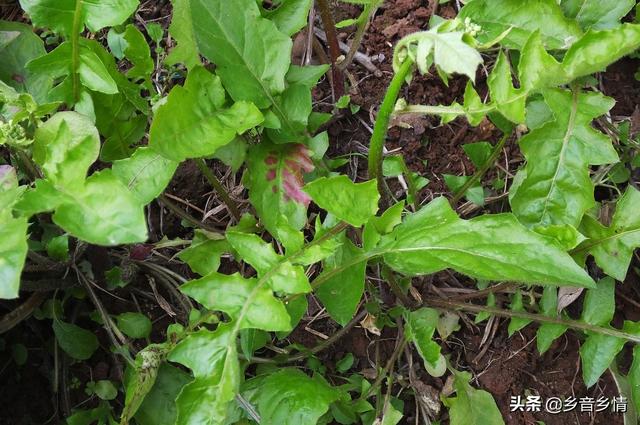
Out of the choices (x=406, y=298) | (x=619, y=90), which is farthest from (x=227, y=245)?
(x=619, y=90)

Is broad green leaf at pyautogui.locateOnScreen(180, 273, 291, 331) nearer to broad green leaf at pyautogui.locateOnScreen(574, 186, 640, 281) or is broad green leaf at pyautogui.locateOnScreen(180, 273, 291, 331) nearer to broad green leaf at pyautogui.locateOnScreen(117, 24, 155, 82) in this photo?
broad green leaf at pyautogui.locateOnScreen(117, 24, 155, 82)

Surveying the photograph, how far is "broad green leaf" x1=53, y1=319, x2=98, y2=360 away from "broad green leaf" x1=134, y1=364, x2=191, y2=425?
0.68ft

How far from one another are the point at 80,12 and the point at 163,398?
850 mm

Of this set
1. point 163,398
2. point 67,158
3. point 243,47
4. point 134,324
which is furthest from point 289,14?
point 163,398

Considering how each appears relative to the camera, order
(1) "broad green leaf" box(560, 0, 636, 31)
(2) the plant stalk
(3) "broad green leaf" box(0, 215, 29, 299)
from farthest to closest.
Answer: (2) the plant stalk
(1) "broad green leaf" box(560, 0, 636, 31)
(3) "broad green leaf" box(0, 215, 29, 299)

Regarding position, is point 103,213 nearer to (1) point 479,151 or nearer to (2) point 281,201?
(2) point 281,201

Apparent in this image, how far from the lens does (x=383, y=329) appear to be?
1.68 m

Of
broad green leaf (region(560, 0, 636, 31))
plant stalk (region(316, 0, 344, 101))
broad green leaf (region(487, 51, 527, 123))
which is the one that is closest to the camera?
broad green leaf (region(487, 51, 527, 123))

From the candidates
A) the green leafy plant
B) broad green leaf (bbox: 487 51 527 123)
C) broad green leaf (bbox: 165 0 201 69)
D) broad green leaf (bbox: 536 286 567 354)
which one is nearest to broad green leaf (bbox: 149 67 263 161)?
the green leafy plant

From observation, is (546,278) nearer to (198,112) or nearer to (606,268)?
(606,268)

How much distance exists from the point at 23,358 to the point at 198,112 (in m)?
0.78

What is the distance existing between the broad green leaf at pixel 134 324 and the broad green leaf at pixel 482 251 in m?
0.65

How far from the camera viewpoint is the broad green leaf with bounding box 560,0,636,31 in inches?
57.5

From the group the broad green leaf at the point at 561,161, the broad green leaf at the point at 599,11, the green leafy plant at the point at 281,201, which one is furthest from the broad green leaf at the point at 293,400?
the broad green leaf at the point at 599,11
